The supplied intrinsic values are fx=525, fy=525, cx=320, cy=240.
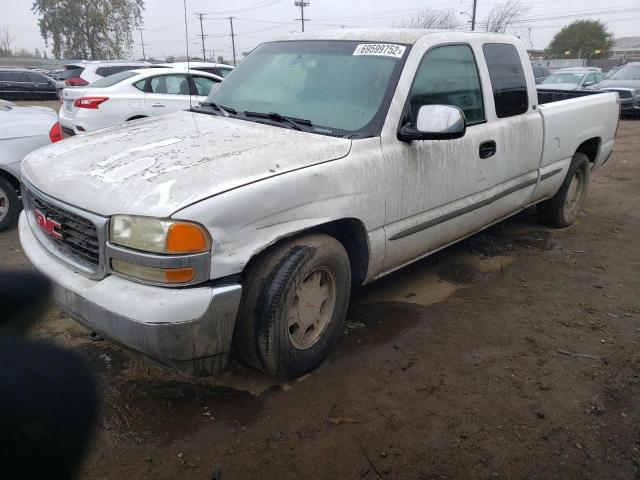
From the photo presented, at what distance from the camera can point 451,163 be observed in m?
3.53

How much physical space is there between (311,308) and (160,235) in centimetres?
99

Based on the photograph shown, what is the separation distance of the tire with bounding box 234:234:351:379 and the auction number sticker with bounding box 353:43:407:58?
1.33 meters

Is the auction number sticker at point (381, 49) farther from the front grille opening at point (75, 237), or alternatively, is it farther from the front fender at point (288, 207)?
the front grille opening at point (75, 237)

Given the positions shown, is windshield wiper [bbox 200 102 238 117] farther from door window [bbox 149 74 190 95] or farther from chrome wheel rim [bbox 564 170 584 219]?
door window [bbox 149 74 190 95]

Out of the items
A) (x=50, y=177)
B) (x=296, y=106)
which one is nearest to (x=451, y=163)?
(x=296, y=106)

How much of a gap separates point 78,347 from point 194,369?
3.90ft

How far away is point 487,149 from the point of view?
12.6 feet

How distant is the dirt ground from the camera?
231 centimetres

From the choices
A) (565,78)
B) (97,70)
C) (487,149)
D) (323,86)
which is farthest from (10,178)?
(565,78)

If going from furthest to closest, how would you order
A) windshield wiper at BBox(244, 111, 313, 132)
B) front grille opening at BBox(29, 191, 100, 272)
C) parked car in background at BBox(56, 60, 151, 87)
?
1. parked car in background at BBox(56, 60, 151, 87)
2. windshield wiper at BBox(244, 111, 313, 132)
3. front grille opening at BBox(29, 191, 100, 272)

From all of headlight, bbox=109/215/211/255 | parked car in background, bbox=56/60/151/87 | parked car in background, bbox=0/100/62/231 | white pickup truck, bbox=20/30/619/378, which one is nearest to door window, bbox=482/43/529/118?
white pickup truck, bbox=20/30/619/378

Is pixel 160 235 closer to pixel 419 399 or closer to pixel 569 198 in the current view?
pixel 419 399

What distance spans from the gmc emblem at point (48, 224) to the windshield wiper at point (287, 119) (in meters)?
1.36

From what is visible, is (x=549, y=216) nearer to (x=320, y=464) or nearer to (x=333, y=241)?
(x=333, y=241)
